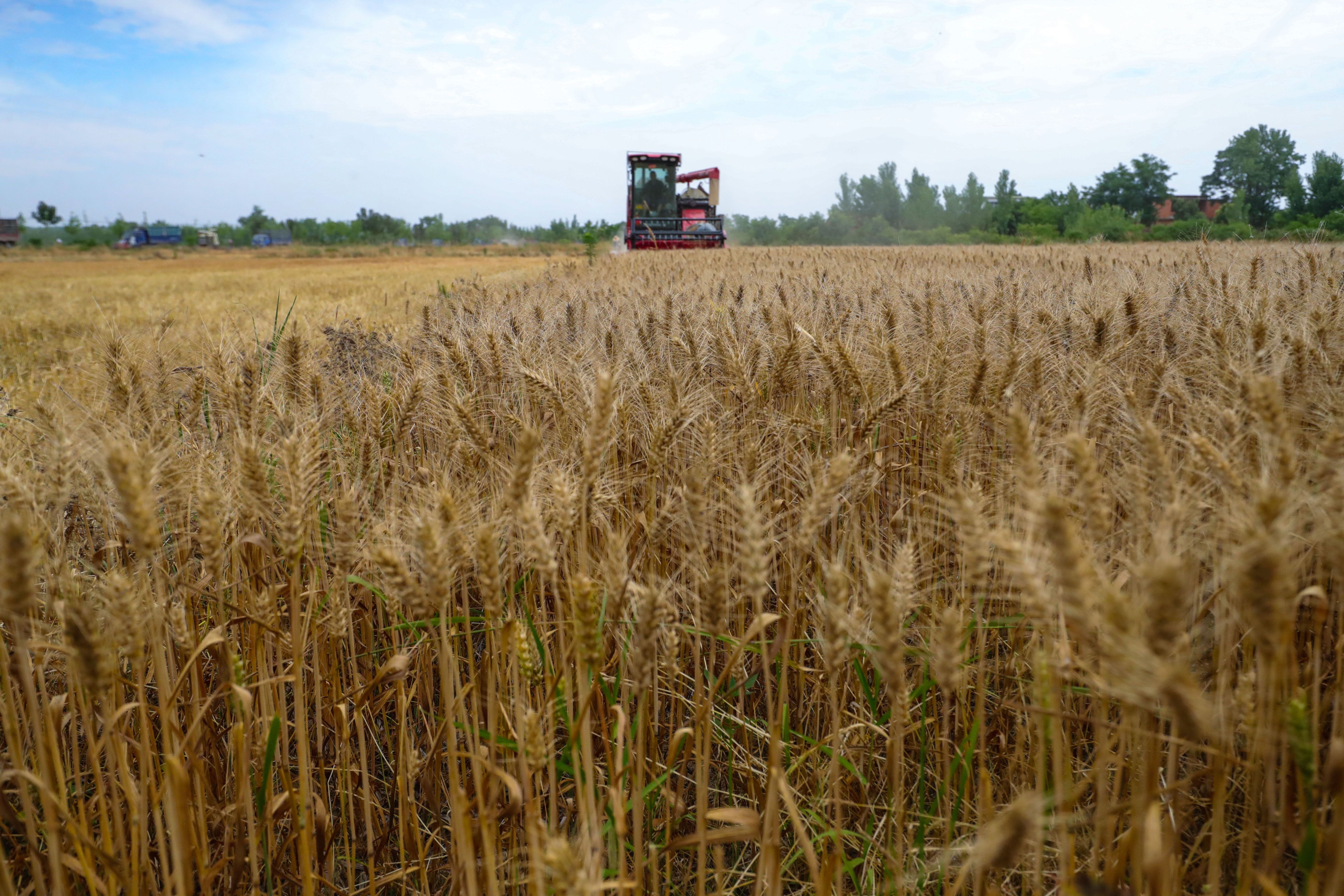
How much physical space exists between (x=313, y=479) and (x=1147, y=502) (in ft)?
4.33

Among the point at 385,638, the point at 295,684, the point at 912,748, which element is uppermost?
the point at 295,684

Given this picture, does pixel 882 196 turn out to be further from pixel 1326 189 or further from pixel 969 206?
pixel 1326 189

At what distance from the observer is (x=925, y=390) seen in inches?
76.7

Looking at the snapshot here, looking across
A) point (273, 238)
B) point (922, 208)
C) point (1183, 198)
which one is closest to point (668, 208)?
point (1183, 198)

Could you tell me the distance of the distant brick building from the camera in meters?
41.8

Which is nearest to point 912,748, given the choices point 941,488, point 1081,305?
point 941,488

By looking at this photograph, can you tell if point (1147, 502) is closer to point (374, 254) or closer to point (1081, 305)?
point (1081, 305)

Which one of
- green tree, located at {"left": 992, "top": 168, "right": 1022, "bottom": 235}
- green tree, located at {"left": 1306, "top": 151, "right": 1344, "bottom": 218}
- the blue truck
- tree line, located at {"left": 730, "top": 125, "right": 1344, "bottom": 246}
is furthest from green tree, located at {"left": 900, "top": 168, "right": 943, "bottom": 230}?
the blue truck

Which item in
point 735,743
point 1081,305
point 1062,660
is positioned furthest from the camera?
point 1081,305

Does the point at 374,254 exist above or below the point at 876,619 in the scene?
above

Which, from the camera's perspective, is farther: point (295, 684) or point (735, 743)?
point (735, 743)

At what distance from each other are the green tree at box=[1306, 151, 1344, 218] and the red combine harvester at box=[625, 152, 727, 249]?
1666 centimetres

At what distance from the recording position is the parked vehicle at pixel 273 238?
6925cm

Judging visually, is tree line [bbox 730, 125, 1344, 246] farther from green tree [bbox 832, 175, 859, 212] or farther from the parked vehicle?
the parked vehicle
